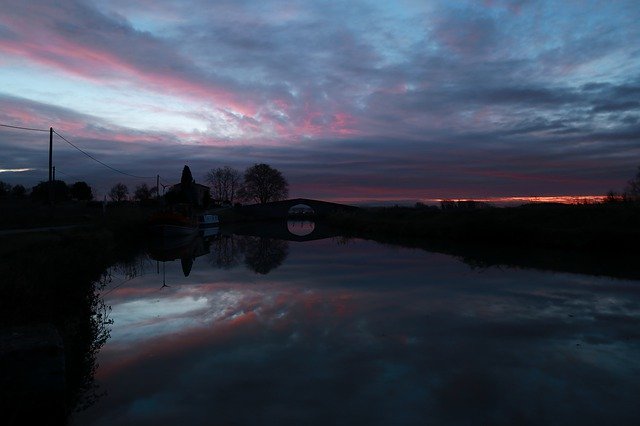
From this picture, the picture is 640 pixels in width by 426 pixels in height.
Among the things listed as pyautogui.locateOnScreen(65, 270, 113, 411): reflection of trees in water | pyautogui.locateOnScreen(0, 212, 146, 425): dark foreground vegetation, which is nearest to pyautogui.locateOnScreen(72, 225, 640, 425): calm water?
pyautogui.locateOnScreen(65, 270, 113, 411): reflection of trees in water

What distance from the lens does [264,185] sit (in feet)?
313

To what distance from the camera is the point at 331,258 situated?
2288cm

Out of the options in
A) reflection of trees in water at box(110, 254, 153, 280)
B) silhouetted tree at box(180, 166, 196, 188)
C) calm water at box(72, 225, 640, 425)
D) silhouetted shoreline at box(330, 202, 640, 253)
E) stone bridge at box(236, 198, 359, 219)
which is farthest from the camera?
stone bridge at box(236, 198, 359, 219)

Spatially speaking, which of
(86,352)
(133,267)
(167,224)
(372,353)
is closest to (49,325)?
(86,352)

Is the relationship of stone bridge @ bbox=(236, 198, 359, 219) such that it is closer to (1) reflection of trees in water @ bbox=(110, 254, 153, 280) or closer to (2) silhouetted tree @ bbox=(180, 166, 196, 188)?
(2) silhouetted tree @ bbox=(180, 166, 196, 188)

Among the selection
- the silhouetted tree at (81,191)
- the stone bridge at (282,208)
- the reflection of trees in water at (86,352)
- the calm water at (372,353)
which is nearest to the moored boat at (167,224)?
the calm water at (372,353)

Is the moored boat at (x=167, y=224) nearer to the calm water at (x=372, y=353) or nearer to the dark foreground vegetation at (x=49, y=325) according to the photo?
the dark foreground vegetation at (x=49, y=325)

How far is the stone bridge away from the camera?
81.4 m

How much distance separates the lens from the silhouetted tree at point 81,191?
8391cm

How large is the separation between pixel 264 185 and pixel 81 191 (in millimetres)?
32049

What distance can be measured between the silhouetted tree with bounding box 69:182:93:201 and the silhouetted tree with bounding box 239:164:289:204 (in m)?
28.2

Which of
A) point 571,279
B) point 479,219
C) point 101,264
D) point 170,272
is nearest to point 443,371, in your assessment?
point 571,279

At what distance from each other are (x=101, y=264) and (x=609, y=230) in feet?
73.2

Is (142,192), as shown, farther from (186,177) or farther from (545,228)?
(545,228)
